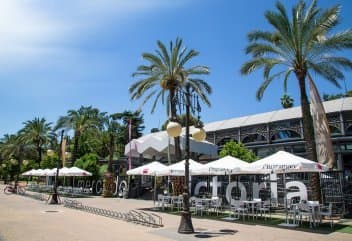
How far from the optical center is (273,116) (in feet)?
114

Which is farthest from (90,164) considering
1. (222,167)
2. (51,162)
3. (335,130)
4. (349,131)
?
(349,131)

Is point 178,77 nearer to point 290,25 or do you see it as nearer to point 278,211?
point 290,25

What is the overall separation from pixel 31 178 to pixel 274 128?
→ 58155mm

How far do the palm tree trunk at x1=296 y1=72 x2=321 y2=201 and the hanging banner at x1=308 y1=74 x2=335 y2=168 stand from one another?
1.42 feet

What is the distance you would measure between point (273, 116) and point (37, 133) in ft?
134

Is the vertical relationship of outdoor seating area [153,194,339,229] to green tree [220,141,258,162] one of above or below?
below

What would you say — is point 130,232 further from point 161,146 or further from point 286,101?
point 286,101

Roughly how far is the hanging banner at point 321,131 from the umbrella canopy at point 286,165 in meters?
3.17

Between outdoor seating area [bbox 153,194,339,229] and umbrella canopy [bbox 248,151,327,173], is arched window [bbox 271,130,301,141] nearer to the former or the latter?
outdoor seating area [bbox 153,194,339,229]

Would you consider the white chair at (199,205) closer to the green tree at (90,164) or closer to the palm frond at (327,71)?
the palm frond at (327,71)

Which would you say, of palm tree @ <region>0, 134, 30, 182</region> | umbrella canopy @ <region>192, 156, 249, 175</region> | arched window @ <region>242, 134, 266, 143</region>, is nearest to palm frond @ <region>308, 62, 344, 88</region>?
umbrella canopy @ <region>192, 156, 249, 175</region>

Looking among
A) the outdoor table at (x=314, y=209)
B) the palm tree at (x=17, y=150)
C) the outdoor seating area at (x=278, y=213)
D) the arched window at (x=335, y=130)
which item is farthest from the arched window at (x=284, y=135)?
the palm tree at (x=17, y=150)

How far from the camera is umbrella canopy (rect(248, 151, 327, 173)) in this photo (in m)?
12.4

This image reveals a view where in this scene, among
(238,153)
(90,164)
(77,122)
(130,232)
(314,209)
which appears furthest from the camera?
(77,122)
